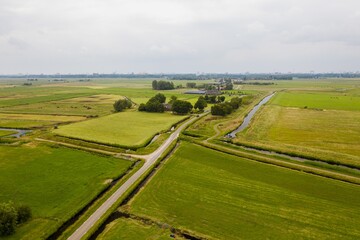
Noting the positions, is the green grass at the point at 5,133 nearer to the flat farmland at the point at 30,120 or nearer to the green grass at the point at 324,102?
the flat farmland at the point at 30,120

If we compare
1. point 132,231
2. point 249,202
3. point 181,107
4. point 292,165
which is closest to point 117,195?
point 132,231

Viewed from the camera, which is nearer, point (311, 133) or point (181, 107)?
point (311, 133)

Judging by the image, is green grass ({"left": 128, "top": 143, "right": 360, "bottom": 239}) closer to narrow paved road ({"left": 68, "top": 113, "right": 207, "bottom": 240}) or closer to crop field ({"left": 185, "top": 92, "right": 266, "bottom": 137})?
narrow paved road ({"left": 68, "top": 113, "right": 207, "bottom": 240})

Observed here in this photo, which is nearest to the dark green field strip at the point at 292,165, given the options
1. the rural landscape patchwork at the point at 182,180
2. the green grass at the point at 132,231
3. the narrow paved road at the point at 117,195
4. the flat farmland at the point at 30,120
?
the rural landscape patchwork at the point at 182,180

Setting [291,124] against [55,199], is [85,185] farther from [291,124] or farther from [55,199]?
[291,124]

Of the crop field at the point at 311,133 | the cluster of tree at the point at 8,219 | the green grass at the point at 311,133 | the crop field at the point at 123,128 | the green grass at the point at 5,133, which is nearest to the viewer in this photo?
the cluster of tree at the point at 8,219

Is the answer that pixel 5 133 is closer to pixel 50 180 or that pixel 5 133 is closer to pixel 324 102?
pixel 50 180
